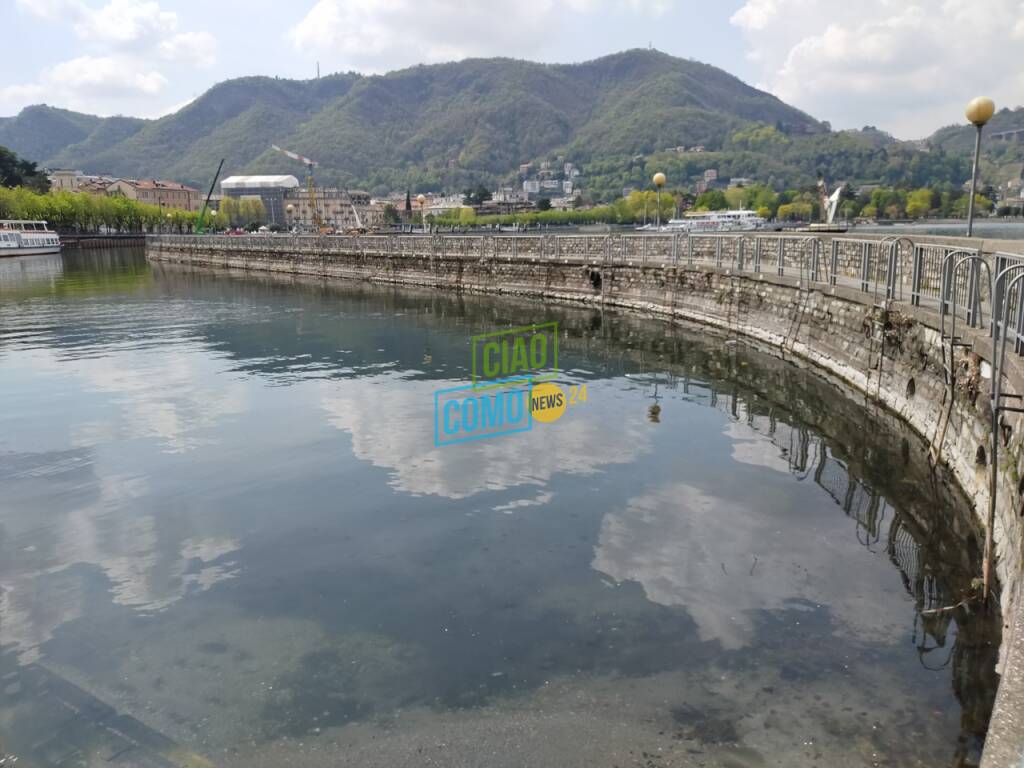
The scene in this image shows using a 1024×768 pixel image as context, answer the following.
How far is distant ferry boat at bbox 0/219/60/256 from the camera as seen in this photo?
95.6 m

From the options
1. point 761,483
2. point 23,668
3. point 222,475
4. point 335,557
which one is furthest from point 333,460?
point 761,483

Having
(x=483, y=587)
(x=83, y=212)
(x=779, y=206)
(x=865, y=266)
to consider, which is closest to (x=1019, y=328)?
(x=483, y=587)

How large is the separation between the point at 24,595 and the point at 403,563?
175 inches

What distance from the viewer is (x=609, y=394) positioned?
60.2 ft

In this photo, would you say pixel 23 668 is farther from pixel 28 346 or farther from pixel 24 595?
pixel 28 346

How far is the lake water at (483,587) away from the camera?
616 centimetres

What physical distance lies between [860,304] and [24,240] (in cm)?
11300

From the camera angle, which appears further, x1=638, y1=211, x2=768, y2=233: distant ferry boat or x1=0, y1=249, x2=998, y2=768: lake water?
x1=638, y1=211, x2=768, y2=233: distant ferry boat

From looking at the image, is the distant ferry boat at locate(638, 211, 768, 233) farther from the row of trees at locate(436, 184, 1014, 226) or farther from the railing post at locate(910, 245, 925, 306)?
the railing post at locate(910, 245, 925, 306)

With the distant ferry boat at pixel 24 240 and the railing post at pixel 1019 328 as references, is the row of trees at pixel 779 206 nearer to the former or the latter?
the distant ferry boat at pixel 24 240

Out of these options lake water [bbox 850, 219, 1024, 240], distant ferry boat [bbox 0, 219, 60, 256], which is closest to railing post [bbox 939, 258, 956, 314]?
lake water [bbox 850, 219, 1024, 240]

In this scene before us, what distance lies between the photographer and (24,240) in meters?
99.9

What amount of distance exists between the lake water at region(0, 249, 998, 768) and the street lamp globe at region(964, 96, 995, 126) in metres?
6.64

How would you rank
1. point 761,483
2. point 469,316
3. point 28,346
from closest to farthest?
point 761,483
point 28,346
point 469,316
